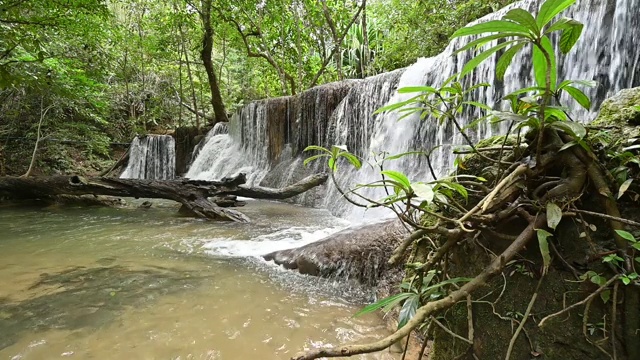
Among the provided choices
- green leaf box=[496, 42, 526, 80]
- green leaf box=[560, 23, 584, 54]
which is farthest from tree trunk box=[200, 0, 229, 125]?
green leaf box=[560, 23, 584, 54]

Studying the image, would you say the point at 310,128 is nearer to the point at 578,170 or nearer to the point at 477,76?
the point at 477,76

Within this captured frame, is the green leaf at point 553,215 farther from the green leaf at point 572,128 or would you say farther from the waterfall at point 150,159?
the waterfall at point 150,159

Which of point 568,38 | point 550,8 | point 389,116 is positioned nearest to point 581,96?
point 568,38

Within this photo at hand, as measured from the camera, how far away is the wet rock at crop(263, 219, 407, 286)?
257 cm

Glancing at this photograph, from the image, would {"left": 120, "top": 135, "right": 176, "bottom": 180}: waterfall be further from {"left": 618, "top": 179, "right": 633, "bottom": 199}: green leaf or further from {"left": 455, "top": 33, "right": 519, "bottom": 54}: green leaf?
{"left": 618, "top": 179, "right": 633, "bottom": 199}: green leaf

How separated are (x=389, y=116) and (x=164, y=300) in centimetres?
543

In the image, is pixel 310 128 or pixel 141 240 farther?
pixel 310 128

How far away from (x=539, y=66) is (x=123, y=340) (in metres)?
2.32

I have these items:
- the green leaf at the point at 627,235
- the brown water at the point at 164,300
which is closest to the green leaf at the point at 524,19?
the green leaf at the point at 627,235

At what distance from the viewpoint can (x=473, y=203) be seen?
4.21 feet

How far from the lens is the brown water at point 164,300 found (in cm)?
180

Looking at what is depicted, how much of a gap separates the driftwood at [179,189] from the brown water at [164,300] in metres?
1.48

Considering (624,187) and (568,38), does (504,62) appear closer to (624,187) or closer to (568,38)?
(568,38)

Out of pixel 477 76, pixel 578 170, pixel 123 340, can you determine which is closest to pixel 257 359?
pixel 123 340
